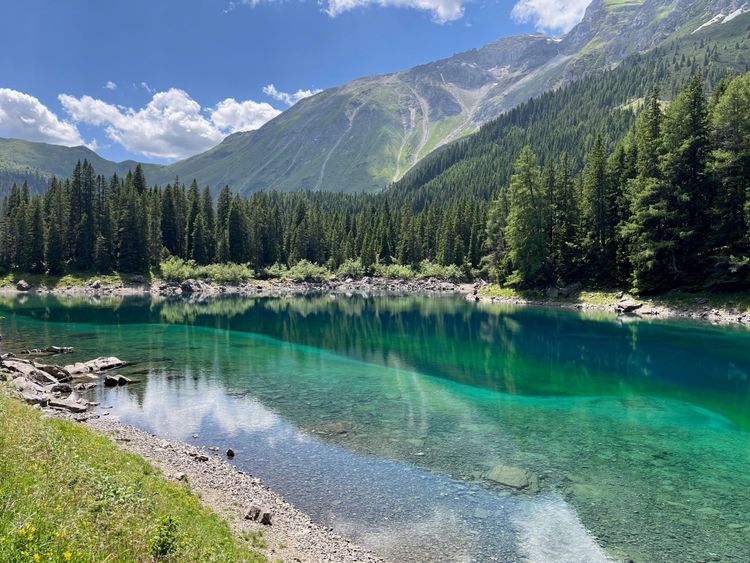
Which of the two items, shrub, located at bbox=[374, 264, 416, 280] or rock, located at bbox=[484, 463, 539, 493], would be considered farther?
shrub, located at bbox=[374, 264, 416, 280]

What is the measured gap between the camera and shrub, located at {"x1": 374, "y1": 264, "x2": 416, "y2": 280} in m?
140

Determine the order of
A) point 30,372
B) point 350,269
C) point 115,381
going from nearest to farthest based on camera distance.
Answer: point 30,372, point 115,381, point 350,269

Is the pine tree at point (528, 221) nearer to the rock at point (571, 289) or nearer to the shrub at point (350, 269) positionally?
the rock at point (571, 289)

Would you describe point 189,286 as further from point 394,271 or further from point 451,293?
point 451,293

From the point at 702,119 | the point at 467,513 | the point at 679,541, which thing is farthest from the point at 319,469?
the point at 702,119

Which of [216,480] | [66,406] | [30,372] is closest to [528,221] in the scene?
[30,372]

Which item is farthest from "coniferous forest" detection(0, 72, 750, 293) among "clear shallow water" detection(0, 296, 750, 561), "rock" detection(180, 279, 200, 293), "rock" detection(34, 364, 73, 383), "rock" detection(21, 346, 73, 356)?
"rock" detection(21, 346, 73, 356)

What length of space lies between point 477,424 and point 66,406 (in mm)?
22710

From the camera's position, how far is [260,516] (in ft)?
49.4

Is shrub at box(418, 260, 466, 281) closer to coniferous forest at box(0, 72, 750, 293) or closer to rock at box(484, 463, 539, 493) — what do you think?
coniferous forest at box(0, 72, 750, 293)

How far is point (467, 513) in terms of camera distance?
53.1ft

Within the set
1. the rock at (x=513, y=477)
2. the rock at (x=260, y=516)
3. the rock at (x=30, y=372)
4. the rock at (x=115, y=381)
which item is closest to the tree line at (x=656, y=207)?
the rock at (x=513, y=477)

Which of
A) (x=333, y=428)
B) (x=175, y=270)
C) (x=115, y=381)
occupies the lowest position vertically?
(x=333, y=428)

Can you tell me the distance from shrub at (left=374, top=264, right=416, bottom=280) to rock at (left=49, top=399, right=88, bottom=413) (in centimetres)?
11758
